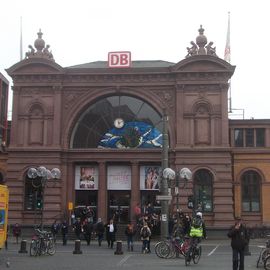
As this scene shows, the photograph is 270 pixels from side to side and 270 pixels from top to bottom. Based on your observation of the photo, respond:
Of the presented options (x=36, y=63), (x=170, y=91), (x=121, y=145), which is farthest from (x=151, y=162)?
(x=36, y=63)

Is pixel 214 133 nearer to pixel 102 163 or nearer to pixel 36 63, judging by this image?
pixel 102 163

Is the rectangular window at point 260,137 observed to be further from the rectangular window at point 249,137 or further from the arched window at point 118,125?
the arched window at point 118,125

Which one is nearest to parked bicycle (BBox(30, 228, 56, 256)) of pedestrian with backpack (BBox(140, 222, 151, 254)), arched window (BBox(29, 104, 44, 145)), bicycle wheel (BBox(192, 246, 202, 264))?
pedestrian with backpack (BBox(140, 222, 151, 254))

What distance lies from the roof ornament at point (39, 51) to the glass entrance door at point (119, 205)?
500 inches

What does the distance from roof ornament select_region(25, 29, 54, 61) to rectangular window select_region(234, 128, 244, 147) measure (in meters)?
16.8

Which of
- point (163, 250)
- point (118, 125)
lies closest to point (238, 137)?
point (118, 125)

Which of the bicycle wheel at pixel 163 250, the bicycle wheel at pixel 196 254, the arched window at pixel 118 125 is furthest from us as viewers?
the arched window at pixel 118 125

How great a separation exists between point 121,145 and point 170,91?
19.8 feet

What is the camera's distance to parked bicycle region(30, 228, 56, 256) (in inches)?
1115

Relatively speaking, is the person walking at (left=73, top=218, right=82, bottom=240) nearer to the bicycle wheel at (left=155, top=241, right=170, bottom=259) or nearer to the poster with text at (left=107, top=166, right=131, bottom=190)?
the poster with text at (left=107, top=166, right=131, bottom=190)

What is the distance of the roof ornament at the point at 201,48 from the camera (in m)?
48.6

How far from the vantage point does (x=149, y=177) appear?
48188 millimetres

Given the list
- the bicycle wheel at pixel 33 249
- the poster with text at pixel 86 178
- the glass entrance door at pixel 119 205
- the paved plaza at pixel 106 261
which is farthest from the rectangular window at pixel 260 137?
the bicycle wheel at pixel 33 249

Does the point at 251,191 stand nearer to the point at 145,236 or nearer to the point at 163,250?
the point at 145,236
